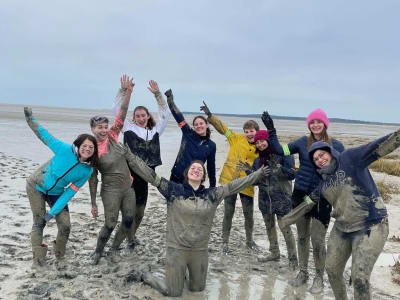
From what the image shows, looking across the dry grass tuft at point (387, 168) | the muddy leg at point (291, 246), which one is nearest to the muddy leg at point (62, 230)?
the muddy leg at point (291, 246)

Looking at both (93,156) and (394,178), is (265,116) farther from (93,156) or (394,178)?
(394,178)

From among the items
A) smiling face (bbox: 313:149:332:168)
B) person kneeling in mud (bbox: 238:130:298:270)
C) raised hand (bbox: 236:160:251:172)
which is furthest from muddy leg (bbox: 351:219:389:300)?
raised hand (bbox: 236:160:251:172)

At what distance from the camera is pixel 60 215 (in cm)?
527

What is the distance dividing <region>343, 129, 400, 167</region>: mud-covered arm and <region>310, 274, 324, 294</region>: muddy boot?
7.33 ft

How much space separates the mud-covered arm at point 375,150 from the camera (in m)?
3.51

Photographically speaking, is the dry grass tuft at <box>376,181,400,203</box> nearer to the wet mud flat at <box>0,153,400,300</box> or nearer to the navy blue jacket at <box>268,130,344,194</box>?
the wet mud flat at <box>0,153,400,300</box>

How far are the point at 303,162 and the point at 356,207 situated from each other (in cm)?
125

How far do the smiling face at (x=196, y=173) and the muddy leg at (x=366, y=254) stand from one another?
2126mm

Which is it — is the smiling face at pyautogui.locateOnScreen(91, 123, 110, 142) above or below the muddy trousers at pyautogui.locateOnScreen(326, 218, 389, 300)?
above

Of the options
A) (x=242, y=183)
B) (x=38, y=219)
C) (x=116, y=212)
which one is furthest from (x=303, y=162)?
(x=38, y=219)

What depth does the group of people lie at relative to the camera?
3.77 meters

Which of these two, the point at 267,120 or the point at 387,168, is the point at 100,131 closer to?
the point at 267,120

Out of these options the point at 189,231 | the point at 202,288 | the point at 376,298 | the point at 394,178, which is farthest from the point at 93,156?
the point at 394,178

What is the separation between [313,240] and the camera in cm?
496
